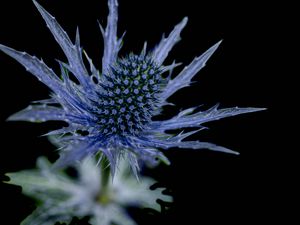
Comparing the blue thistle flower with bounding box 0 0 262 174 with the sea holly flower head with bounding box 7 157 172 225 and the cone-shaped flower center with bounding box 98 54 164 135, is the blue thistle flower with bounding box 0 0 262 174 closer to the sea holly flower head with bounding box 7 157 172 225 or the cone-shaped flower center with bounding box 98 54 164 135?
the cone-shaped flower center with bounding box 98 54 164 135

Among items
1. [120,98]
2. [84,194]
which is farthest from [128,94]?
[84,194]

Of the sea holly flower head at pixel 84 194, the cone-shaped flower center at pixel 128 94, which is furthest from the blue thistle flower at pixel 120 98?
the sea holly flower head at pixel 84 194

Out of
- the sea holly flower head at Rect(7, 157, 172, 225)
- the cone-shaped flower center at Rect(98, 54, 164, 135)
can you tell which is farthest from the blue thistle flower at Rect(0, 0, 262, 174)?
the sea holly flower head at Rect(7, 157, 172, 225)

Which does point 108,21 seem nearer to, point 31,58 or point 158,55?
point 158,55

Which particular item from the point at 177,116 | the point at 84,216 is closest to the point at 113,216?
the point at 84,216

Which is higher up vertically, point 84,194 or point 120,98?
point 120,98

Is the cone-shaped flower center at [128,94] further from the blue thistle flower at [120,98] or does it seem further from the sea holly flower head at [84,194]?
the sea holly flower head at [84,194]

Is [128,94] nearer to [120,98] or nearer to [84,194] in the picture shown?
[120,98]
